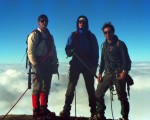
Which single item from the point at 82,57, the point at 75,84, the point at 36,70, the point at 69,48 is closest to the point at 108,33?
the point at 82,57

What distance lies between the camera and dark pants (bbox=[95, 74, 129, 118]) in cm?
1088

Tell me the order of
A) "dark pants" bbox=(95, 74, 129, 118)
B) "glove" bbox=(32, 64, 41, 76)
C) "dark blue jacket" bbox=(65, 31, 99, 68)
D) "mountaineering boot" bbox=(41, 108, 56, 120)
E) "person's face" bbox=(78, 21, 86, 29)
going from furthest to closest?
1. "dark blue jacket" bbox=(65, 31, 99, 68)
2. "person's face" bbox=(78, 21, 86, 29)
3. "glove" bbox=(32, 64, 41, 76)
4. "mountaineering boot" bbox=(41, 108, 56, 120)
5. "dark pants" bbox=(95, 74, 129, 118)

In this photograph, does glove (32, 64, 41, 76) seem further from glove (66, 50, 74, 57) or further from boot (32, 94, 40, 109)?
glove (66, 50, 74, 57)

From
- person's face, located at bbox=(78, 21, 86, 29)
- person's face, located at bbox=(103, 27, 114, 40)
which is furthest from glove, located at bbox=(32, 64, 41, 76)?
person's face, located at bbox=(103, 27, 114, 40)

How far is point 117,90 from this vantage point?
35.9ft

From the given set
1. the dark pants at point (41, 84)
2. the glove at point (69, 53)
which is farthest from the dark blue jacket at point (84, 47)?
the dark pants at point (41, 84)

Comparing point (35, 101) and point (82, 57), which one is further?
point (82, 57)

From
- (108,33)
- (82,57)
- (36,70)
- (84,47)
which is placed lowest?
(36,70)

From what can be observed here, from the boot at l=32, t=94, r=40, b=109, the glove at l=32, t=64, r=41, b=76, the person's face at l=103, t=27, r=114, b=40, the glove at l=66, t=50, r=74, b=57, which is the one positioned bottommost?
the boot at l=32, t=94, r=40, b=109

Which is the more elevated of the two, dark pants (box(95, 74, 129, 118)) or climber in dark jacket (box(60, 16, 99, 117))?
climber in dark jacket (box(60, 16, 99, 117))

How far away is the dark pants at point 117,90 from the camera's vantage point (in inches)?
→ 428

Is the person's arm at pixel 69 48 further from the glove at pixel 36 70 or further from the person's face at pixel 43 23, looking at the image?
the glove at pixel 36 70

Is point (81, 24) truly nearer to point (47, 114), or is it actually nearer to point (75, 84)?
point (75, 84)

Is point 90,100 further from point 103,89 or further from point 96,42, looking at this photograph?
point 96,42
